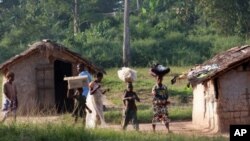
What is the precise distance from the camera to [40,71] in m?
20.2

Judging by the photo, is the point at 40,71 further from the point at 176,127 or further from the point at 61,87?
the point at 176,127

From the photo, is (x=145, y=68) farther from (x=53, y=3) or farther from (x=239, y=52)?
(x=239, y=52)

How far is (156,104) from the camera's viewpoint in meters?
14.1

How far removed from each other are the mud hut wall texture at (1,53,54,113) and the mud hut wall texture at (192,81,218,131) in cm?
567

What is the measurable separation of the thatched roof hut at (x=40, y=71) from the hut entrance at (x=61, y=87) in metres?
0.05

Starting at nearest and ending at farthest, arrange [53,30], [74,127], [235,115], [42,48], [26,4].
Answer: [74,127] → [235,115] → [42,48] → [53,30] → [26,4]

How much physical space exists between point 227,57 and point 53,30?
2755cm

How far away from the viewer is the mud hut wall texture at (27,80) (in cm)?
Result: 1983

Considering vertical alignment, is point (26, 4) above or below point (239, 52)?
above

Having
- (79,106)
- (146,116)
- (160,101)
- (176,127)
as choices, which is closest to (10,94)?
(79,106)

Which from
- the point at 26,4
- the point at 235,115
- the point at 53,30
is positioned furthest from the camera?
the point at 26,4

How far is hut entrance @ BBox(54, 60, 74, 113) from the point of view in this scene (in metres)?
20.4

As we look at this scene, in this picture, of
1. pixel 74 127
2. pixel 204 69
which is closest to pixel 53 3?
pixel 204 69

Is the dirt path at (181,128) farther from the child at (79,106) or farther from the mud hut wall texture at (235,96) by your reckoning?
the child at (79,106)
